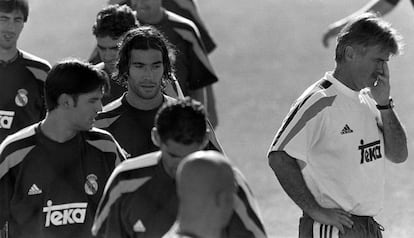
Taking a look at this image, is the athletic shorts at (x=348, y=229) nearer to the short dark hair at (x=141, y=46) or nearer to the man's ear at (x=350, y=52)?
the man's ear at (x=350, y=52)

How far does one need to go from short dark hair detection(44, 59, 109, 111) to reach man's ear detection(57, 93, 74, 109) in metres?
0.01

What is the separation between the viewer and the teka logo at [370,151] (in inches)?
235

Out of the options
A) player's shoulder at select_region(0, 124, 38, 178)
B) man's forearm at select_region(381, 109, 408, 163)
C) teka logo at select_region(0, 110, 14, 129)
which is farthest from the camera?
teka logo at select_region(0, 110, 14, 129)

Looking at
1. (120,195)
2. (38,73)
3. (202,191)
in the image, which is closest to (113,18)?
(38,73)

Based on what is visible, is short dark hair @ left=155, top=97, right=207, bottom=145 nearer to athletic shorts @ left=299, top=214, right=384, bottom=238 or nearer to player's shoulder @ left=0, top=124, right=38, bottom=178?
player's shoulder @ left=0, top=124, right=38, bottom=178

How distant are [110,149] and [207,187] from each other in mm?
2051

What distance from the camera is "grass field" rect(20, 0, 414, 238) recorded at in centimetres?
1103

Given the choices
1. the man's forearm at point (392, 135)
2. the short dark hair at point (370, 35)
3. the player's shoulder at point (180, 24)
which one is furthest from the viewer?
the player's shoulder at point (180, 24)

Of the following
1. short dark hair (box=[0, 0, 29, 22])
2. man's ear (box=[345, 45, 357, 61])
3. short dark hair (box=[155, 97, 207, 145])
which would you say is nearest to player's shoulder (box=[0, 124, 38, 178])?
short dark hair (box=[155, 97, 207, 145])

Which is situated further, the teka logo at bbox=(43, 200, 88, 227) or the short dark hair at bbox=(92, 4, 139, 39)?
the short dark hair at bbox=(92, 4, 139, 39)

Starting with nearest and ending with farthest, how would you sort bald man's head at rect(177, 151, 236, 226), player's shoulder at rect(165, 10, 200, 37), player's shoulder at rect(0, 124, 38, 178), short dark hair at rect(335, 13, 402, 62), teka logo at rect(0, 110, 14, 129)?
bald man's head at rect(177, 151, 236, 226) → player's shoulder at rect(0, 124, 38, 178) → short dark hair at rect(335, 13, 402, 62) → teka logo at rect(0, 110, 14, 129) → player's shoulder at rect(165, 10, 200, 37)

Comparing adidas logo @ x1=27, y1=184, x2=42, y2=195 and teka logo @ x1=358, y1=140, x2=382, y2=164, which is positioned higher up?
adidas logo @ x1=27, y1=184, x2=42, y2=195

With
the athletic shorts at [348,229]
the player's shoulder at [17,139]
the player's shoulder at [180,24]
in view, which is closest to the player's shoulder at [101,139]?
the player's shoulder at [17,139]

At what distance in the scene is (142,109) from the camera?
6.13 metres
